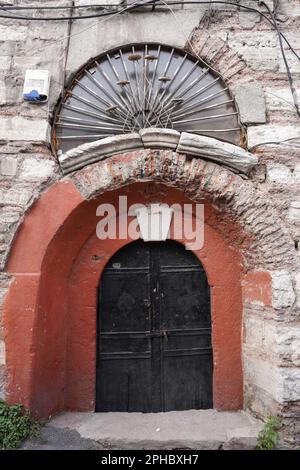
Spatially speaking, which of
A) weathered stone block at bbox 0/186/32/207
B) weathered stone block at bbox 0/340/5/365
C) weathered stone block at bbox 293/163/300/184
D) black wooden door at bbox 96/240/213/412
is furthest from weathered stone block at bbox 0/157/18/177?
weathered stone block at bbox 293/163/300/184

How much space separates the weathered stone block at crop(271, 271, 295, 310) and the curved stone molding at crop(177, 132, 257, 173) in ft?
3.00

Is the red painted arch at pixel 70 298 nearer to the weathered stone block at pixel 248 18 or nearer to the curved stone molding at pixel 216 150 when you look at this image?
the curved stone molding at pixel 216 150

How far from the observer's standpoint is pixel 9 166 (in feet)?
9.45

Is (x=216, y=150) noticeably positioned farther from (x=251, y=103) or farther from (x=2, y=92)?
(x=2, y=92)

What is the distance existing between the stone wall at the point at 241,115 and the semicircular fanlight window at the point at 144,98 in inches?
4.1

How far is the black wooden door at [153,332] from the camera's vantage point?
308 centimetres

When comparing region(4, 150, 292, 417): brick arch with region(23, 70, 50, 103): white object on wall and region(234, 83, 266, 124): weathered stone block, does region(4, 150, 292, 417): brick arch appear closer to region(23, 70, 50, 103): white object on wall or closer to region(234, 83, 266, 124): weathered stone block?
region(234, 83, 266, 124): weathered stone block

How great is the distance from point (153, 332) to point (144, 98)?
2063 mm

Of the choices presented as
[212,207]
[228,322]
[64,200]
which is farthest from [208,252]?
[64,200]

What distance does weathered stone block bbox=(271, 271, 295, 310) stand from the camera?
2650 mm

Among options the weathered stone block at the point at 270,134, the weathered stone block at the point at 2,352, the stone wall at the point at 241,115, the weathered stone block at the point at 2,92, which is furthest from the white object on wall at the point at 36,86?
the weathered stone block at the point at 2,352

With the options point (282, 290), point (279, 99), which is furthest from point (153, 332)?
point (279, 99)

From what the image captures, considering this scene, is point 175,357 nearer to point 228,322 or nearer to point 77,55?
point 228,322
